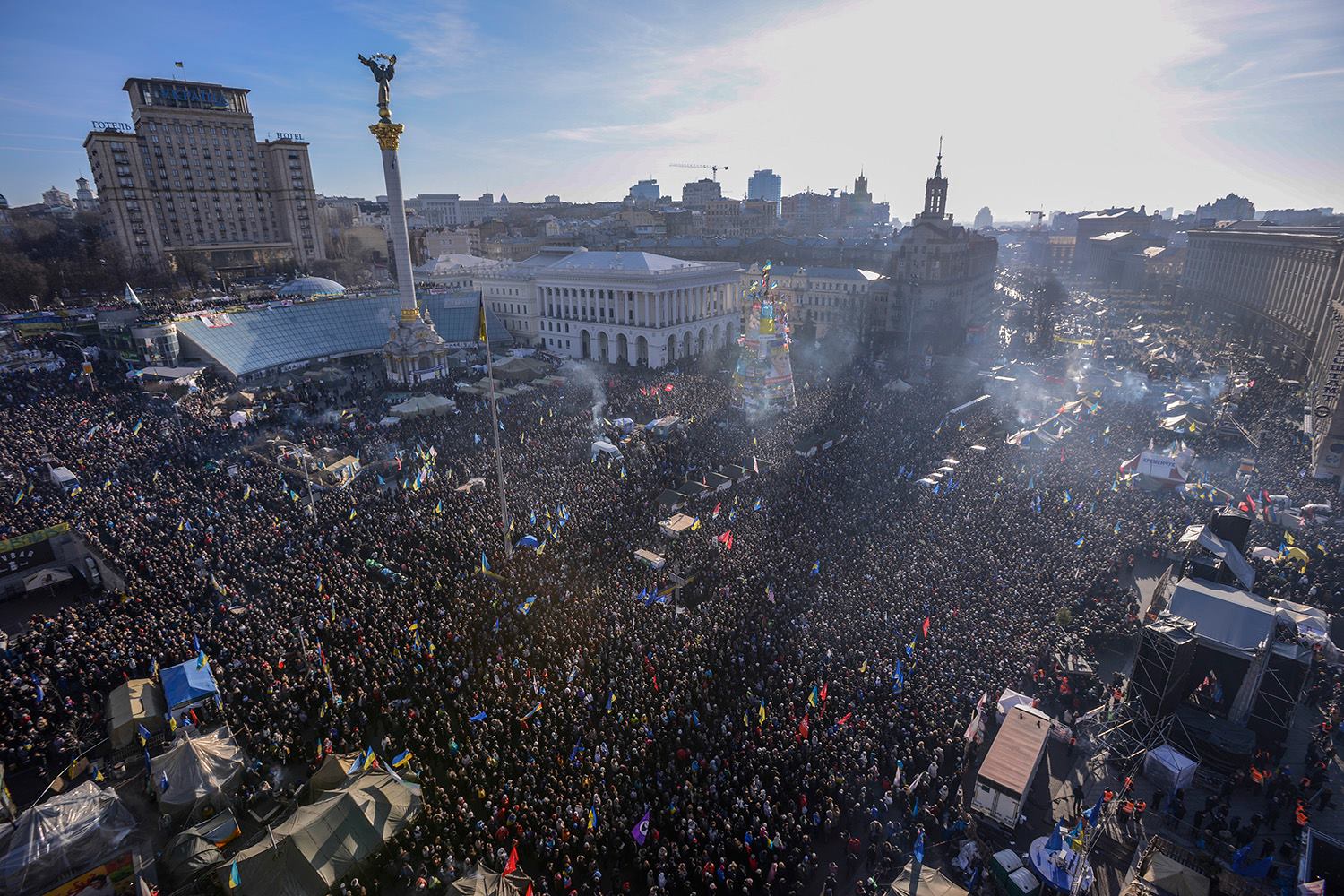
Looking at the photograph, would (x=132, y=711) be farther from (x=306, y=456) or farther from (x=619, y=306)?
(x=619, y=306)

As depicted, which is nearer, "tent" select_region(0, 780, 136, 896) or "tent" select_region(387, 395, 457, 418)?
"tent" select_region(0, 780, 136, 896)

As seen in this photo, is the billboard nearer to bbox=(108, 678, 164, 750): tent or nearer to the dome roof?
bbox=(108, 678, 164, 750): tent

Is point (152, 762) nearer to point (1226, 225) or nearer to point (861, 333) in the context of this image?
point (861, 333)

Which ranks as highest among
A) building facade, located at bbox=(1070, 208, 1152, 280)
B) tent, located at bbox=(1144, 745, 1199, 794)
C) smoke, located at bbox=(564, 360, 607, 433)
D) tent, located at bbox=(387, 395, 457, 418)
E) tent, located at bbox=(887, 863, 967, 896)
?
building facade, located at bbox=(1070, 208, 1152, 280)

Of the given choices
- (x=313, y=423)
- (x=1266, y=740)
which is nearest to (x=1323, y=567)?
(x=1266, y=740)

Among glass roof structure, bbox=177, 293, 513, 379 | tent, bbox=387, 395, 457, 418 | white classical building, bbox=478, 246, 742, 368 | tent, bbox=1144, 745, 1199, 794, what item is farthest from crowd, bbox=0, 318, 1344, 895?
white classical building, bbox=478, 246, 742, 368

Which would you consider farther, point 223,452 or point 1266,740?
point 223,452

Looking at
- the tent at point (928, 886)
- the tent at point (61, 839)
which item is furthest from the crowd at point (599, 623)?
the tent at point (61, 839)
